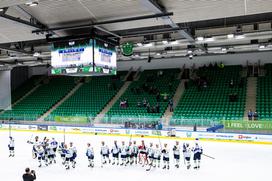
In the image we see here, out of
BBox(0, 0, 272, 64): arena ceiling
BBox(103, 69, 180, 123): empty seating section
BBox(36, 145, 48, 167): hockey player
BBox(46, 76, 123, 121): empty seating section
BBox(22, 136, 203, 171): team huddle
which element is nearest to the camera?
BBox(0, 0, 272, 64): arena ceiling

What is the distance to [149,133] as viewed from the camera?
19.5m

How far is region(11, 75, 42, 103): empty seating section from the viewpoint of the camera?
33659 millimetres

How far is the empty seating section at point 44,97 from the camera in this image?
29031 mm

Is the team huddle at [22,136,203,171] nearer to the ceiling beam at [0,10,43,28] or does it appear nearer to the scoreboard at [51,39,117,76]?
the scoreboard at [51,39,117,76]

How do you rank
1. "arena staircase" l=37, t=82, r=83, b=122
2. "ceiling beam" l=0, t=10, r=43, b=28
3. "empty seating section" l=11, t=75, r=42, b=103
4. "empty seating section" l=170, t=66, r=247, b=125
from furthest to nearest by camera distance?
1. "empty seating section" l=11, t=75, r=42, b=103
2. "arena staircase" l=37, t=82, r=83, b=122
3. "empty seating section" l=170, t=66, r=247, b=125
4. "ceiling beam" l=0, t=10, r=43, b=28

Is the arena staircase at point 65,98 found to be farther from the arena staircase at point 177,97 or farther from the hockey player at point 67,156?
the hockey player at point 67,156

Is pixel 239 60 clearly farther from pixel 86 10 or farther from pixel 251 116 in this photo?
pixel 86 10

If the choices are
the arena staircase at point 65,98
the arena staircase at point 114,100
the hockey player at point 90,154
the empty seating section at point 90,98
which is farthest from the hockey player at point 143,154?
the arena staircase at point 65,98

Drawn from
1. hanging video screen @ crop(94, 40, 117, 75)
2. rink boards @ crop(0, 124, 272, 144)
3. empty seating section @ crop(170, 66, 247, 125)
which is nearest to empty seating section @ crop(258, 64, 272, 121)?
empty seating section @ crop(170, 66, 247, 125)

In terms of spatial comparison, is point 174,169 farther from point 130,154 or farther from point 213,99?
Result: point 213,99

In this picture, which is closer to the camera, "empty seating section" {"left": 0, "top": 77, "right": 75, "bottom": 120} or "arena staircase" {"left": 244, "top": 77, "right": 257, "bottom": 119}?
"arena staircase" {"left": 244, "top": 77, "right": 257, "bottom": 119}

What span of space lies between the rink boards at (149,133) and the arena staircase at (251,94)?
456 cm

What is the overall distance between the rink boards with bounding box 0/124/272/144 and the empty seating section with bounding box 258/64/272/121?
9.96 feet

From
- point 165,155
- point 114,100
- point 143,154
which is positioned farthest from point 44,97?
point 165,155
